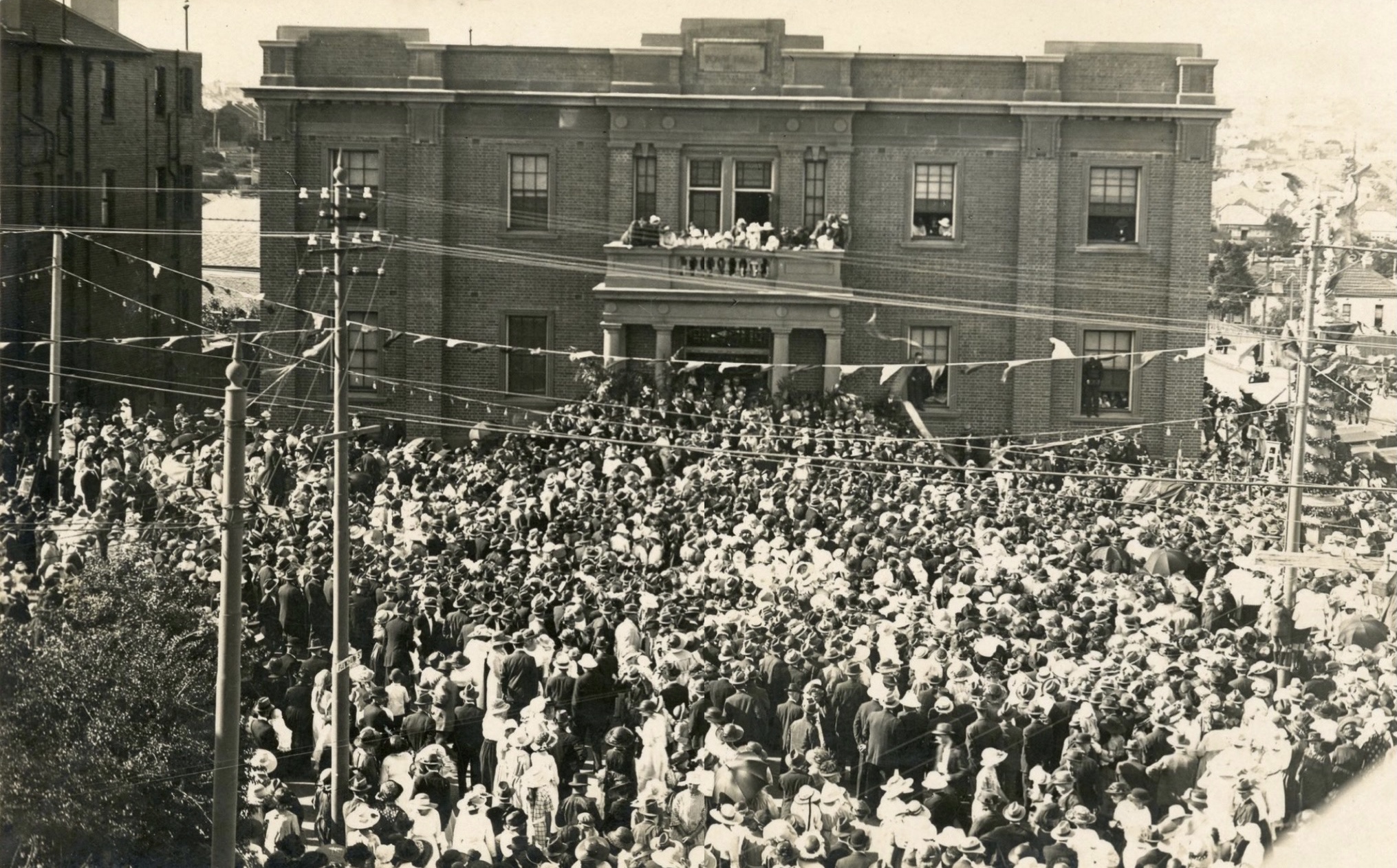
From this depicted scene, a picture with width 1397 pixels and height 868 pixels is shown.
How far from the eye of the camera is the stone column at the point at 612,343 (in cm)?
2283

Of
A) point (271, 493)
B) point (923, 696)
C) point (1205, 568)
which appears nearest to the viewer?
point (923, 696)

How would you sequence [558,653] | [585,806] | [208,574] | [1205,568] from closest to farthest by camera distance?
[585,806] → [558,653] → [208,574] → [1205,568]

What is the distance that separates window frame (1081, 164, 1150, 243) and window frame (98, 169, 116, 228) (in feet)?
52.2

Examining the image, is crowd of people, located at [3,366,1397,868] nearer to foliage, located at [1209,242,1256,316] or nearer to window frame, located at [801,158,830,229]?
foliage, located at [1209,242,1256,316]

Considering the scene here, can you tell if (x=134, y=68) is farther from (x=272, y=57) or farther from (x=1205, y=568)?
(x=1205, y=568)

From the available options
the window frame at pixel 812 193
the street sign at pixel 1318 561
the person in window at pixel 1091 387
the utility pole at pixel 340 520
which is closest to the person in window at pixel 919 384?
the person in window at pixel 1091 387

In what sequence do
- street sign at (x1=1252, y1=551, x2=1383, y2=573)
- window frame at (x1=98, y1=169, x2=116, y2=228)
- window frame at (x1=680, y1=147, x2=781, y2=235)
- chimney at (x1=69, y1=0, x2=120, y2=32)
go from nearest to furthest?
street sign at (x1=1252, y1=551, x2=1383, y2=573) → chimney at (x1=69, y1=0, x2=120, y2=32) → window frame at (x1=98, y1=169, x2=116, y2=228) → window frame at (x1=680, y1=147, x2=781, y2=235)

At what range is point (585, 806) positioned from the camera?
12.5 metres

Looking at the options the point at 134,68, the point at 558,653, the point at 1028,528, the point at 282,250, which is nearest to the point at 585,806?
the point at 558,653

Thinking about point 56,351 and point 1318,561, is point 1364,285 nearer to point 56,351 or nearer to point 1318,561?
point 1318,561

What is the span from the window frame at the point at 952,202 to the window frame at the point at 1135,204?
1966mm

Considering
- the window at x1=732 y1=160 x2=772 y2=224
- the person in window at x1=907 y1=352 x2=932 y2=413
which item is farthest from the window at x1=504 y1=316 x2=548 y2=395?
the person in window at x1=907 y1=352 x2=932 y2=413

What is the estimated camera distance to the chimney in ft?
68.0

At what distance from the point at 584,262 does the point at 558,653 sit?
381 inches
